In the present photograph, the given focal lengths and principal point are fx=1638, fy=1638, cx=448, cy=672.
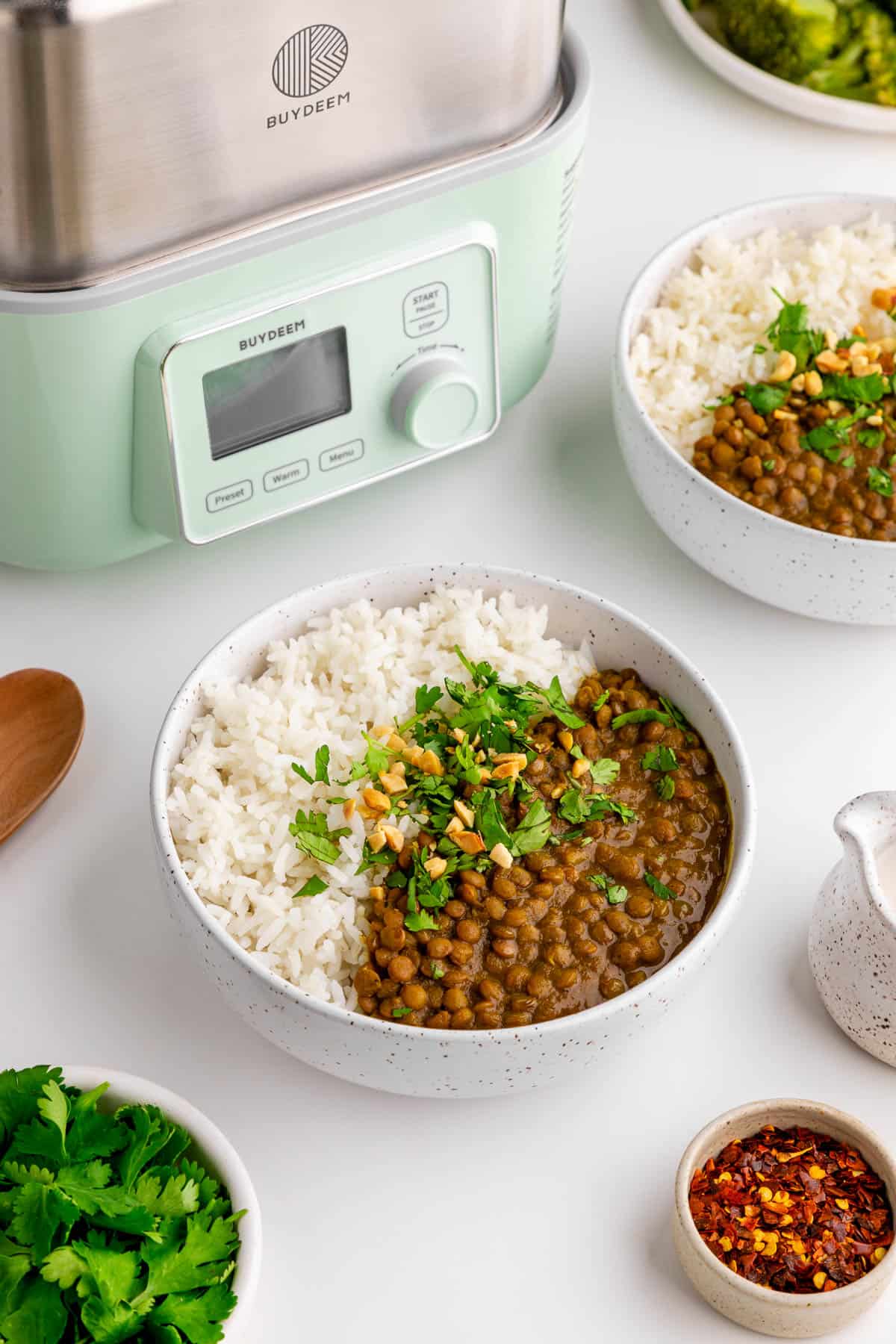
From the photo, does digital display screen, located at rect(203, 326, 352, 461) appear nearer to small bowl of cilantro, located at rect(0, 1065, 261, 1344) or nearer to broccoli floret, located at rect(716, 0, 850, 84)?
small bowl of cilantro, located at rect(0, 1065, 261, 1344)

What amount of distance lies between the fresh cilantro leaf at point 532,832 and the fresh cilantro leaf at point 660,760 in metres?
0.10

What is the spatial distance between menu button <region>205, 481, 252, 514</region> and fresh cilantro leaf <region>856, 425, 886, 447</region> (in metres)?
0.53

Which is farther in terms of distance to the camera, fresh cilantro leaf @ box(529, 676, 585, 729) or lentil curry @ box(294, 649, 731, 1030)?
fresh cilantro leaf @ box(529, 676, 585, 729)

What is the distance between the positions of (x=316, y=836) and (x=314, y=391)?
37 centimetres

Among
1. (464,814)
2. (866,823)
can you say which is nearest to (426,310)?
(464,814)

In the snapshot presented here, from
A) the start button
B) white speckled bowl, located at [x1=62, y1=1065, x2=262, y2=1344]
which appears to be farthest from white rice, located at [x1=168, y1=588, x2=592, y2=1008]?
the start button

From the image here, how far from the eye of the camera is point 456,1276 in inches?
42.8

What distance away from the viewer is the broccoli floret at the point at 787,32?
6.16 feet

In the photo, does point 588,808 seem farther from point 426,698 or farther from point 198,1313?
point 198,1313

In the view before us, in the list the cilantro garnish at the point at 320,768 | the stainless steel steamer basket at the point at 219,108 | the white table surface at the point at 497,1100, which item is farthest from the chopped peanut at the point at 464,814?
the stainless steel steamer basket at the point at 219,108

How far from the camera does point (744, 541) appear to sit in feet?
4.58

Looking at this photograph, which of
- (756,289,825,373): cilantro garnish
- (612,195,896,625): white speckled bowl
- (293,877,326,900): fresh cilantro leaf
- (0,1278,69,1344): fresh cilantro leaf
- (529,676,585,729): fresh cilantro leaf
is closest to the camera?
(0,1278,69,1344): fresh cilantro leaf

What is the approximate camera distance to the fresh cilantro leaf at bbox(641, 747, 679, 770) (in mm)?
1246

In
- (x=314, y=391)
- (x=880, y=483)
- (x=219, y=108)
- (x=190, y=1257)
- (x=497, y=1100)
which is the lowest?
(x=497, y=1100)
